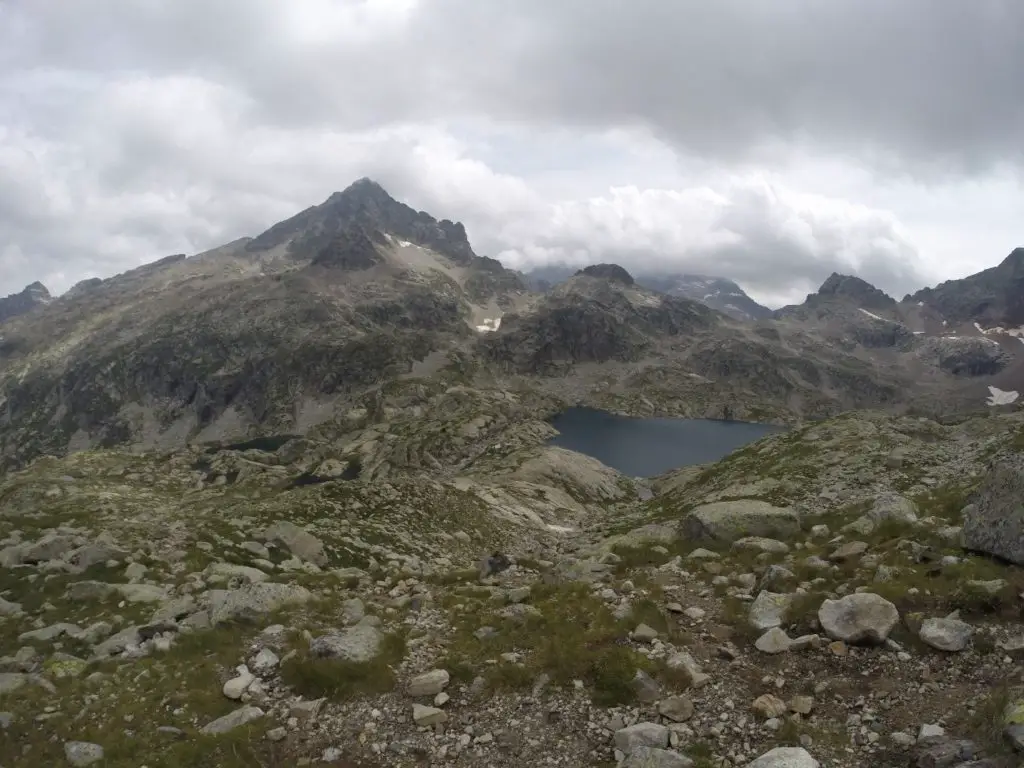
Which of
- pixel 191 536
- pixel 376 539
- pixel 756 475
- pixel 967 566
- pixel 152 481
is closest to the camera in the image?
pixel 967 566

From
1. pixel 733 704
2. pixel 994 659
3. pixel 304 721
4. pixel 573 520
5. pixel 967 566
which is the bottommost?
pixel 573 520

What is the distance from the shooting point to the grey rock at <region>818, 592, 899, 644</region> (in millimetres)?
11672

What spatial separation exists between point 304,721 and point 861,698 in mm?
10927

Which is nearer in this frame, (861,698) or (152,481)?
(861,698)

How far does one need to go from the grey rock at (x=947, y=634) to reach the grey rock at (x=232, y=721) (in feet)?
45.4

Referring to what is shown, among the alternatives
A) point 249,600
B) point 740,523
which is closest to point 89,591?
point 249,600

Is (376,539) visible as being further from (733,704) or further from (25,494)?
(25,494)

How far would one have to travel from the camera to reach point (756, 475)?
46.0 metres

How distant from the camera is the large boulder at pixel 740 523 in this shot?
25.8m

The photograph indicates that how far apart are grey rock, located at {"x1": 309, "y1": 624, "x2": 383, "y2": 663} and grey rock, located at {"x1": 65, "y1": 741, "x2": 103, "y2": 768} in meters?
4.48

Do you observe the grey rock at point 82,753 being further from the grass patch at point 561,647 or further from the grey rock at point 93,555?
the grey rock at point 93,555

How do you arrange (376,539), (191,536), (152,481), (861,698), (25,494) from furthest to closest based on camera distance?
(152,481)
(25,494)
(376,539)
(191,536)
(861,698)

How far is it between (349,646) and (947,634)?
13247 mm

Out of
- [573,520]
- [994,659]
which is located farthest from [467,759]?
[573,520]
